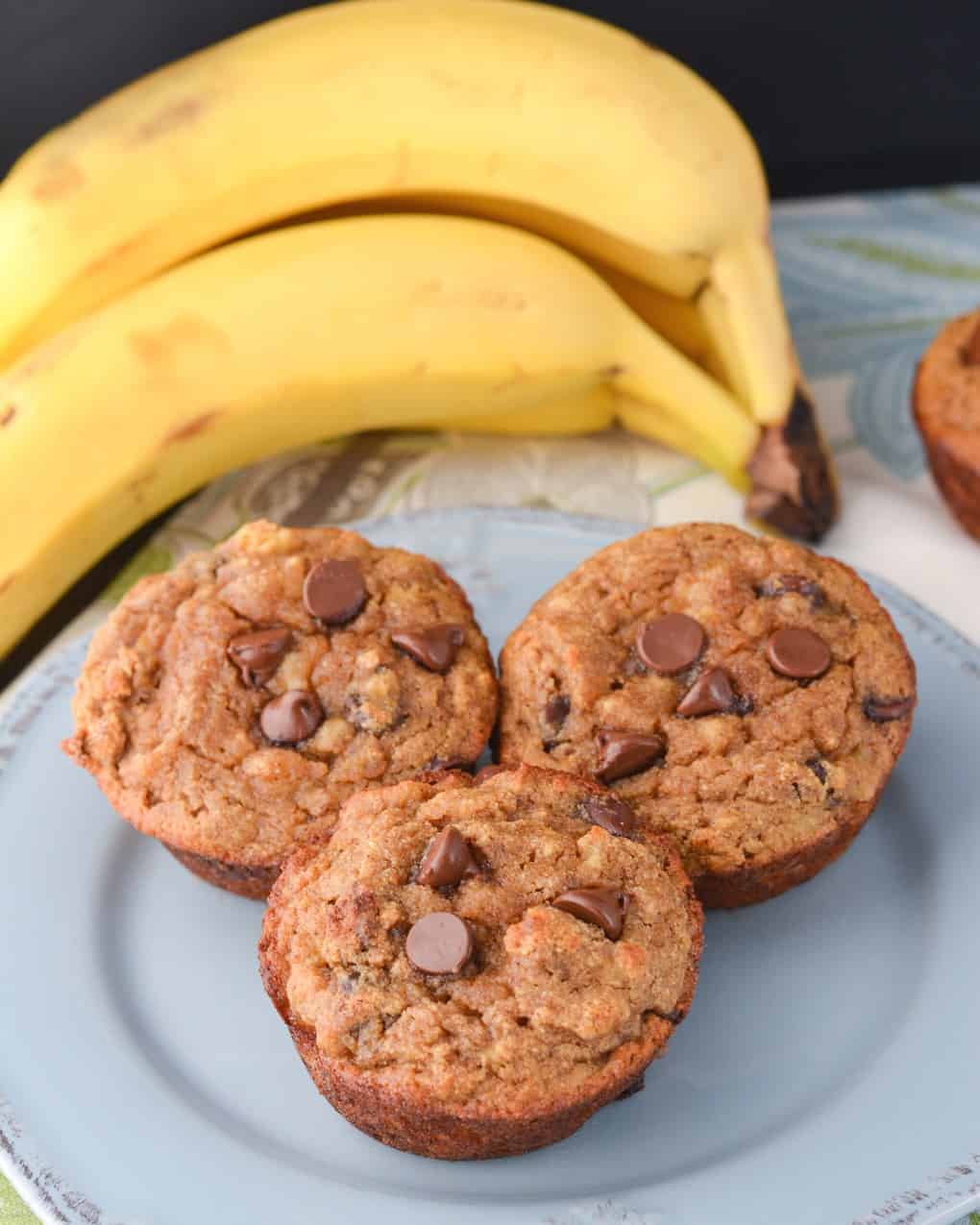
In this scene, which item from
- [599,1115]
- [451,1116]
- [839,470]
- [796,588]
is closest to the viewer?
[451,1116]

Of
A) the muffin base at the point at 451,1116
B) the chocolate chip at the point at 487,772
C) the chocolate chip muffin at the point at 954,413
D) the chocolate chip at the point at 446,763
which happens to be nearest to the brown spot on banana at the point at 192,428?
the chocolate chip at the point at 446,763

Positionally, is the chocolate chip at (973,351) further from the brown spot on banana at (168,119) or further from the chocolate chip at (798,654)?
the brown spot on banana at (168,119)

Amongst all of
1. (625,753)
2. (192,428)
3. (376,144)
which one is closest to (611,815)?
(625,753)

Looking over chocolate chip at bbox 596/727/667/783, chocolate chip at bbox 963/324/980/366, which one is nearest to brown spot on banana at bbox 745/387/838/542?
chocolate chip at bbox 963/324/980/366

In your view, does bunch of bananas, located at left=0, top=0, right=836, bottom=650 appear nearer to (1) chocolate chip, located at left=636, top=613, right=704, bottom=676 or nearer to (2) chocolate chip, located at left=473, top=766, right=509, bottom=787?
(1) chocolate chip, located at left=636, top=613, right=704, bottom=676

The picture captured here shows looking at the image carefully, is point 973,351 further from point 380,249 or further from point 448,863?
point 448,863

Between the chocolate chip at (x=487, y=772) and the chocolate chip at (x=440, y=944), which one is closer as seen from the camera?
the chocolate chip at (x=440, y=944)
